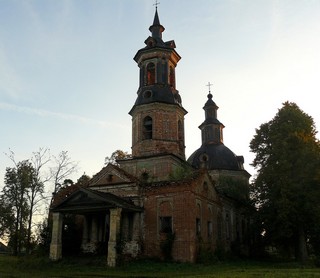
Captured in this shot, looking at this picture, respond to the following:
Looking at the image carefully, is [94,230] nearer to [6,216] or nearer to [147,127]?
[147,127]

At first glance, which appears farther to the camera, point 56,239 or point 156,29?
point 156,29

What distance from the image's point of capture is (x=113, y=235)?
845 inches

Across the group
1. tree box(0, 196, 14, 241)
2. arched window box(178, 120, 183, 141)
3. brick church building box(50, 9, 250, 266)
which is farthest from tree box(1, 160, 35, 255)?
arched window box(178, 120, 183, 141)

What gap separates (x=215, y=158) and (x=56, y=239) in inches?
866

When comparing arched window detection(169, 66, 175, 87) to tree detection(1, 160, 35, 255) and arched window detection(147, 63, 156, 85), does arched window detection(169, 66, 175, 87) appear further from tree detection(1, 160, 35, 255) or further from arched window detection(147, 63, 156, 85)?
tree detection(1, 160, 35, 255)

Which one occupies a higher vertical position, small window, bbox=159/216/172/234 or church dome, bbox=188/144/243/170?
church dome, bbox=188/144/243/170

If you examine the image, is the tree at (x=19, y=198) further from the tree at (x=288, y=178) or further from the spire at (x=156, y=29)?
the tree at (x=288, y=178)

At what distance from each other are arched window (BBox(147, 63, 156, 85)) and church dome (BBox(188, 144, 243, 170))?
44.5 ft

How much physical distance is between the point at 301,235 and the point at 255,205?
163 inches

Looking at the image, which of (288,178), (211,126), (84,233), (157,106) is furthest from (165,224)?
(211,126)

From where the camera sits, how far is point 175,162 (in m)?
26.5

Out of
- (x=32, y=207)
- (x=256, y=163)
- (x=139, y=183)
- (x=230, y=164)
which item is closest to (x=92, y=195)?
(x=139, y=183)

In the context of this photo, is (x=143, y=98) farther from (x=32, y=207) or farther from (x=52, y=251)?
(x=32, y=207)

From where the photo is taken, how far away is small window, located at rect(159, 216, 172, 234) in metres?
23.9
